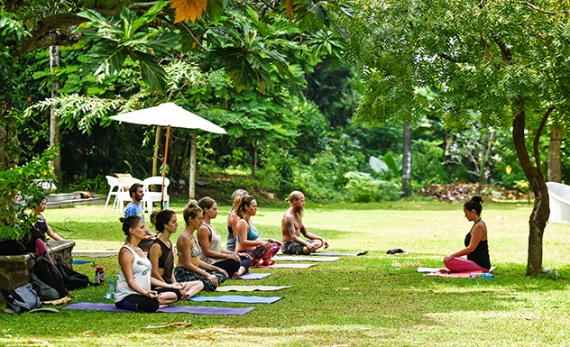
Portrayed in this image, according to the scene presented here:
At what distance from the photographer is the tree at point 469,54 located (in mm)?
10594

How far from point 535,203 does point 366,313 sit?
12.9 ft

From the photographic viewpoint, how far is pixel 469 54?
11109 millimetres

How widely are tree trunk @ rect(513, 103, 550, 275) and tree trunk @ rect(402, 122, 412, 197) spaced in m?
20.9

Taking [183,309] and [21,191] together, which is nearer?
[21,191]

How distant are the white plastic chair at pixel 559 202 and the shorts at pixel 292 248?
8.93m

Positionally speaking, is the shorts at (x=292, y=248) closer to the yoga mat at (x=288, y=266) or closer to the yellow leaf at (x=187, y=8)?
the yoga mat at (x=288, y=266)

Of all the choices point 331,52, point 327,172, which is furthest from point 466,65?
point 327,172

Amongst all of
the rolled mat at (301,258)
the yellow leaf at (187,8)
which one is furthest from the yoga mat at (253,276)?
the yellow leaf at (187,8)

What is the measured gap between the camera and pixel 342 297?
33.0 ft

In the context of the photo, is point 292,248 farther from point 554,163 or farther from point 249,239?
point 554,163

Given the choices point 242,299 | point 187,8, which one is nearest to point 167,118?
point 242,299

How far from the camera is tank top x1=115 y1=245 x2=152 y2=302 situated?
9.00m

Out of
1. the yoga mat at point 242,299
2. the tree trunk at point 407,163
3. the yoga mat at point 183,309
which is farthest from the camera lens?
the tree trunk at point 407,163

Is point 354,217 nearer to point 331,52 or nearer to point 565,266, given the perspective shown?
point 565,266
